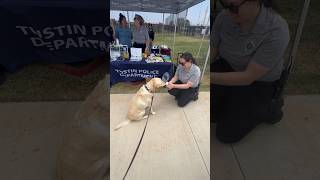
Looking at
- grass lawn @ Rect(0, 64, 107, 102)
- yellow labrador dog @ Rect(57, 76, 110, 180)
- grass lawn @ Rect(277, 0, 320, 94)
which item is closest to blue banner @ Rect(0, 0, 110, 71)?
grass lawn @ Rect(0, 64, 107, 102)

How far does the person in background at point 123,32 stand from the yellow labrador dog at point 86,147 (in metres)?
0.61

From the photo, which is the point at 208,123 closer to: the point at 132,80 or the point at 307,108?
the point at 132,80

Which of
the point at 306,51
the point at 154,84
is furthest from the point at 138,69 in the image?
the point at 306,51

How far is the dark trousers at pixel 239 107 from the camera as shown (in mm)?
967

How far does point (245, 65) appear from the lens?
2.99 feet

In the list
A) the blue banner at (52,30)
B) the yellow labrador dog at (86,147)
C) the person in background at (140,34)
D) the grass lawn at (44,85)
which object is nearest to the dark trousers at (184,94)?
the person in background at (140,34)

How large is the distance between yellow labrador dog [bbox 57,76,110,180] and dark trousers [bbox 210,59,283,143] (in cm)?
62

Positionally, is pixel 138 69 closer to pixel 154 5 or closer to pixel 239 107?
pixel 154 5

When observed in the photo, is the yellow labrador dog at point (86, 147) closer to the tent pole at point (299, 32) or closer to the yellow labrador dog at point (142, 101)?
the yellow labrador dog at point (142, 101)

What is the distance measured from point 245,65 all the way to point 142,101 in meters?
0.28

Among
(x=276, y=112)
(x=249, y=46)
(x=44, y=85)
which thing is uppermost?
(x=249, y=46)

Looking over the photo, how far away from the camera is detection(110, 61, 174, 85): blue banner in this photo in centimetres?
92

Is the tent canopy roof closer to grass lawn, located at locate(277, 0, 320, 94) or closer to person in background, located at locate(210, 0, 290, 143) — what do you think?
person in background, located at locate(210, 0, 290, 143)

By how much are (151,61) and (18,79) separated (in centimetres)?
303
